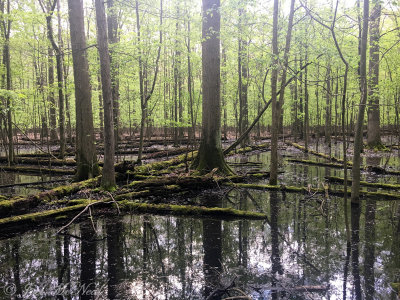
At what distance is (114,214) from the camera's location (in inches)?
255

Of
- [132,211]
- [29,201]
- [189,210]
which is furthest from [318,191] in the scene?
[29,201]

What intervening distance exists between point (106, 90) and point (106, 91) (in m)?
0.03

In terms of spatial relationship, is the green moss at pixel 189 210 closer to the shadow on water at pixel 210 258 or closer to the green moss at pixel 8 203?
the shadow on water at pixel 210 258

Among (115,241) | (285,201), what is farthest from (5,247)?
(285,201)

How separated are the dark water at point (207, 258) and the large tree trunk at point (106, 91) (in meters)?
1.98

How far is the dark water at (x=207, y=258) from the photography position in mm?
3346

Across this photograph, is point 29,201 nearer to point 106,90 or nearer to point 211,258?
point 106,90

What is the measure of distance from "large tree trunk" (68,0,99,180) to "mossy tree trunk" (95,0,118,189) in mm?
1971

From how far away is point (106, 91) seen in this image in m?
7.33

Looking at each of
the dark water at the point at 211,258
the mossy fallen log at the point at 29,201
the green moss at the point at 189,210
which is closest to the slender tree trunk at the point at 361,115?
the dark water at the point at 211,258

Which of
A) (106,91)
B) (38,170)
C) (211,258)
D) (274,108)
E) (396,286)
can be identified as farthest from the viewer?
(38,170)

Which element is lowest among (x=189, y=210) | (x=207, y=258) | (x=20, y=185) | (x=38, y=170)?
(x=207, y=258)

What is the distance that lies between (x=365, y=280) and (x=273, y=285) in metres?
1.23

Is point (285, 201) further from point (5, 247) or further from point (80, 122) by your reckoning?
point (80, 122)
